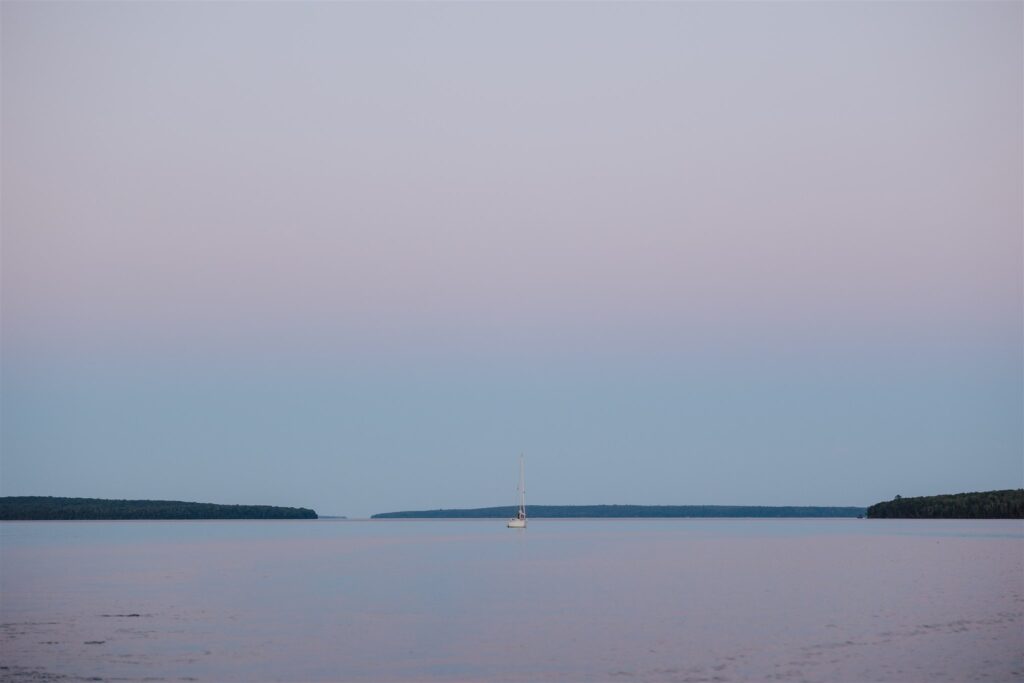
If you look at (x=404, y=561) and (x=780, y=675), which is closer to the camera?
(x=780, y=675)

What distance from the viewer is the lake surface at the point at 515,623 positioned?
28062 mm

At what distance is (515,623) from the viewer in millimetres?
38188

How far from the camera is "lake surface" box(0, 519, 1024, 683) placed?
2806 centimetres

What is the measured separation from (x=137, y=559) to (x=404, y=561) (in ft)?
60.4

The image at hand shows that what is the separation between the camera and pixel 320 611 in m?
41.3

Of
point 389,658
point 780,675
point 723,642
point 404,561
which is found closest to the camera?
point 780,675

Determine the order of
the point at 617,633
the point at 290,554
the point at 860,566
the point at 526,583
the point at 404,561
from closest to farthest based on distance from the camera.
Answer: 1. the point at 617,633
2. the point at 526,583
3. the point at 860,566
4. the point at 404,561
5. the point at 290,554

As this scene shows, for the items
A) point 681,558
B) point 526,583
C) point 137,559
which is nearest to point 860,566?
point 681,558

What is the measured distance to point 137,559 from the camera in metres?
77.2

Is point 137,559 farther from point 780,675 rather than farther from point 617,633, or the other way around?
point 780,675

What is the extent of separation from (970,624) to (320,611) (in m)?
22.4

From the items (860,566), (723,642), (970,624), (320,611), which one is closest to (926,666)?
(723,642)

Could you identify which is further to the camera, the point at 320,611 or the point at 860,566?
the point at 860,566

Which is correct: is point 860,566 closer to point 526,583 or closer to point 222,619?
point 526,583
